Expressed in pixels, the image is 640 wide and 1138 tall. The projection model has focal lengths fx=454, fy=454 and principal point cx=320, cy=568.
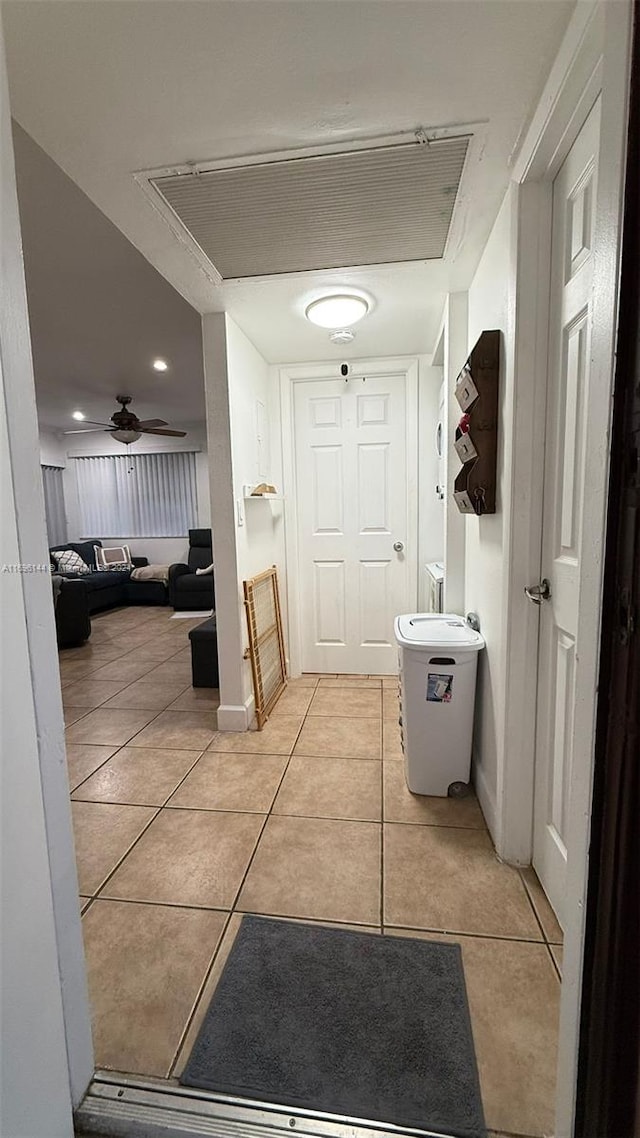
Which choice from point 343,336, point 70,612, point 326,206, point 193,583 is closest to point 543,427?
point 326,206

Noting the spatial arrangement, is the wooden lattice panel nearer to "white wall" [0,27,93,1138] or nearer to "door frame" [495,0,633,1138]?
"door frame" [495,0,633,1138]

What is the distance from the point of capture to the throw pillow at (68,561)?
611 cm

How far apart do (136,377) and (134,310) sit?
5.68ft

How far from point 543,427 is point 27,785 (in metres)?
1.58

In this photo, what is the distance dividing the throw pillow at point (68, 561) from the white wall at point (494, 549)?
577 centimetres

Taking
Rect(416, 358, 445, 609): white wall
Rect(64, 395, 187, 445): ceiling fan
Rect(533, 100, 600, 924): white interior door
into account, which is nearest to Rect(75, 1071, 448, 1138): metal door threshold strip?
Rect(533, 100, 600, 924): white interior door

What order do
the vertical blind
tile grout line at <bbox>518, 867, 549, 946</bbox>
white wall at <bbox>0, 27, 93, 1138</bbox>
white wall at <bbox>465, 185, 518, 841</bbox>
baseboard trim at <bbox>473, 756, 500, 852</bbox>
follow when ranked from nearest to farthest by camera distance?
white wall at <bbox>0, 27, 93, 1138</bbox> → tile grout line at <bbox>518, 867, 549, 946</bbox> → white wall at <bbox>465, 185, 518, 841</bbox> → baseboard trim at <bbox>473, 756, 500, 852</bbox> → the vertical blind

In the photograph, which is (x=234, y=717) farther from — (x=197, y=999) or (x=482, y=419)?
(x=482, y=419)

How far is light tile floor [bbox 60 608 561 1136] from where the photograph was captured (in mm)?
1076

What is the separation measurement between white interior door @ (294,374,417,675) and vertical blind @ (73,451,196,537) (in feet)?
13.7

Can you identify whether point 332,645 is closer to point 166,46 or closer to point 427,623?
point 427,623

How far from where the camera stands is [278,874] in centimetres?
154

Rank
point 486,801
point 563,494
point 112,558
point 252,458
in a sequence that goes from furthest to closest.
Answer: point 112,558, point 252,458, point 486,801, point 563,494

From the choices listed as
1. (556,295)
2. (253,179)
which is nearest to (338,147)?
(253,179)
